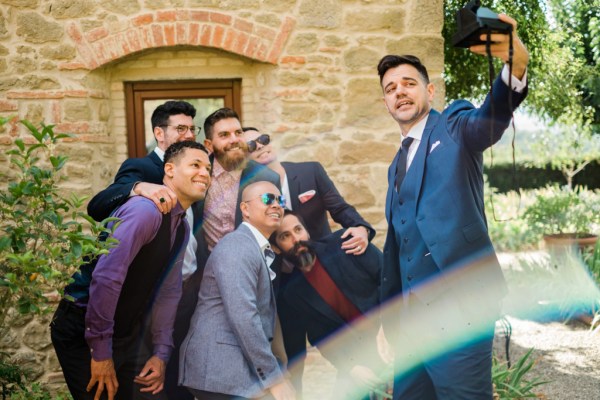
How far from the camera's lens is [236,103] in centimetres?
497

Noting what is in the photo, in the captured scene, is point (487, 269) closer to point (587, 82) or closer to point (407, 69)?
point (407, 69)

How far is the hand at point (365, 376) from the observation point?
357 cm

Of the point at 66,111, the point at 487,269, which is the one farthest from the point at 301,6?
the point at 487,269

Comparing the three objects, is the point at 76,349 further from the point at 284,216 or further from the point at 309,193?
the point at 309,193

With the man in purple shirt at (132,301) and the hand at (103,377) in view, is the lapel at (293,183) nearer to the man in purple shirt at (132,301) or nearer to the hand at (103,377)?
the man in purple shirt at (132,301)

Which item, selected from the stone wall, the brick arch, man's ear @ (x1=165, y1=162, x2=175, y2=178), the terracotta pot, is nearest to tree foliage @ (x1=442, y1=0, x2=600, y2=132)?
the terracotta pot

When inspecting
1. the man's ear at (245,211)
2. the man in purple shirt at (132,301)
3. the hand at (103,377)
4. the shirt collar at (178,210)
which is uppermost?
the shirt collar at (178,210)

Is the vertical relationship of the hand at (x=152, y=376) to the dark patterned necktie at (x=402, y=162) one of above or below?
below

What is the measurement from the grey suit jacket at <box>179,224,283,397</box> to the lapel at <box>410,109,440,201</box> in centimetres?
92

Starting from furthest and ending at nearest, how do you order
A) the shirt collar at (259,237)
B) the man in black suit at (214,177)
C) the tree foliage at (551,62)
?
1. the tree foliage at (551,62)
2. the man in black suit at (214,177)
3. the shirt collar at (259,237)

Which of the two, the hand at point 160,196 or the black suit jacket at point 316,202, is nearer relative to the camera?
the hand at point 160,196

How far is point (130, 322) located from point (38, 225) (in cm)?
71

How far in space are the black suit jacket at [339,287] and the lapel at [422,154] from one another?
1.06 m

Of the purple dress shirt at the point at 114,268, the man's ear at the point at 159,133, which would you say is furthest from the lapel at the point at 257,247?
the man's ear at the point at 159,133
